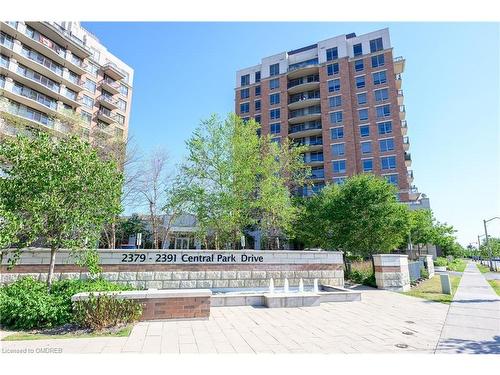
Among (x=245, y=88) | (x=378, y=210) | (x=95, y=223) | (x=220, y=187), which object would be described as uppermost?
(x=245, y=88)

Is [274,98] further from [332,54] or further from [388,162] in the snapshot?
[388,162]

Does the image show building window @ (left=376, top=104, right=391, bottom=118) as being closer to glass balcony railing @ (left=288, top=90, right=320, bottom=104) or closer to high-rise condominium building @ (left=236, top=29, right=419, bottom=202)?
high-rise condominium building @ (left=236, top=29, right=419, bottom=202)

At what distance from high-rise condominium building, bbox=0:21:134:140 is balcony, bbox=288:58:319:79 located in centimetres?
2868

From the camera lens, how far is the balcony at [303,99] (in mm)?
49263

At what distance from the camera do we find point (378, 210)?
16750 mm

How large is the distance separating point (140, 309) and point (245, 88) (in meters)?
54.5

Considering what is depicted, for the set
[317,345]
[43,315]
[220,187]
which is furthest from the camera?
[220,187]

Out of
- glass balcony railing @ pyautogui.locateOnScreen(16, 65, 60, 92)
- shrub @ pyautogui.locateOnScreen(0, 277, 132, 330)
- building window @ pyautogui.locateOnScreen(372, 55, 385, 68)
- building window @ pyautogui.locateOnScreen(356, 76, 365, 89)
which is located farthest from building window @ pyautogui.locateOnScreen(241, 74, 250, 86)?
shrub @ pyautogui.locateOnScreen(0, 277, 132, 330)

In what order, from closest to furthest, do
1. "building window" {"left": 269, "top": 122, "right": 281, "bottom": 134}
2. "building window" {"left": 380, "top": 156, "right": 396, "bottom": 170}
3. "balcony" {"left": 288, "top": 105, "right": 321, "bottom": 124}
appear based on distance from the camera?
"building window" {"left": 380, "top": 156, "right": 396, "bottom": 170} < "balcony" {"left": 288, "top": 105, "right": 321, "bottom": 124} < "building window" {"left": 269, "top": 122, "right": 281, "bottom": 134}

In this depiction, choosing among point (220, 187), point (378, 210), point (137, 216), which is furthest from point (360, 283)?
point (137, 216)

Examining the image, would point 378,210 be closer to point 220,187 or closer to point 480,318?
point 480,318

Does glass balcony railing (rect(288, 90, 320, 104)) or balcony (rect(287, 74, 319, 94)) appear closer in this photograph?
balcony (rect(287, 74, 319, 94))

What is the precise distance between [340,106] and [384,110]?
21.2 feet

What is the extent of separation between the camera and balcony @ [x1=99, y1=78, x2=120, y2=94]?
45825mm
